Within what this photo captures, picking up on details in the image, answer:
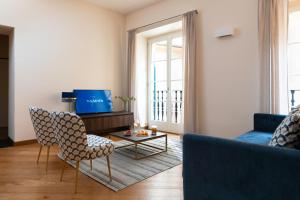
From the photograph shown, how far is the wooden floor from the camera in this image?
2.07 metres

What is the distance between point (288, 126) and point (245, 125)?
2.27 metres

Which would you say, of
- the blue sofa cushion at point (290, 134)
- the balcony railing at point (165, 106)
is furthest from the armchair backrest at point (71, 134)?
the balcony railing at point (165, 106)

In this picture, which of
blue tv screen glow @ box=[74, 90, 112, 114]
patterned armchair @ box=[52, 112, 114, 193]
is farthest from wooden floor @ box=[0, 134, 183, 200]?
blue tv screen glow @ box=[74, 90, 112, 114]

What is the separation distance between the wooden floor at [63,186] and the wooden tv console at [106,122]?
57.8 inches

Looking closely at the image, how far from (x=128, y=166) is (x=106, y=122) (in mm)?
1996

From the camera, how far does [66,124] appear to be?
2021 millimetres

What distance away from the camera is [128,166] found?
2.88m

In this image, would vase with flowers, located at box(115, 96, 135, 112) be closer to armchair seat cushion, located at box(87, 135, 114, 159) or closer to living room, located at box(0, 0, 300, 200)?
living room, located at box(0, 0, 300, 200)

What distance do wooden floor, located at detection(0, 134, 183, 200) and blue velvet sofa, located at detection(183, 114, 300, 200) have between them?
70 centimetres

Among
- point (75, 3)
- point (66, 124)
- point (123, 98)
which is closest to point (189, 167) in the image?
point (66, 124)

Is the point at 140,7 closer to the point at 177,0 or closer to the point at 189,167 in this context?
the point at 177,0

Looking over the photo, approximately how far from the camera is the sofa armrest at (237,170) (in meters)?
1.18

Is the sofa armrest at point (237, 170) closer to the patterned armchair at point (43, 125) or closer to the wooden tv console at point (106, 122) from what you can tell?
the patterned armchair at point (43, 125)

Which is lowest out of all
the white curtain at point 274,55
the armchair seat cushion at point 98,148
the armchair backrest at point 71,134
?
the armchair seat cushion at point 98,148
